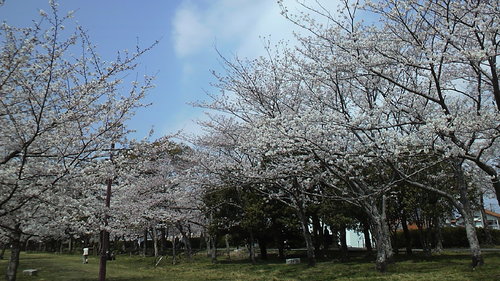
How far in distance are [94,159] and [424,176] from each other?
12927 millimetres

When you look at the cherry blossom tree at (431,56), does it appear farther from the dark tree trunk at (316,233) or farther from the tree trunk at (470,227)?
the dark tree trunk at (316,233)

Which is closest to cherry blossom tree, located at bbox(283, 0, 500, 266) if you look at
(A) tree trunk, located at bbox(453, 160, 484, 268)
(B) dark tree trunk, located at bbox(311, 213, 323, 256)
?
(A) tree trunk, located at bbox(453, 160, 484, 268)

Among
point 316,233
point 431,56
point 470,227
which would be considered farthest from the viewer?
point 316,233

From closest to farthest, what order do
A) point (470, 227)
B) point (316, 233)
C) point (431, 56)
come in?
point (431, 56), point (470, 227), point (316, 233)

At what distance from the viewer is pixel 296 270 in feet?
45.6

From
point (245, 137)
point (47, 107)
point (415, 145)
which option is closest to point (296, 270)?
point (245, 137)

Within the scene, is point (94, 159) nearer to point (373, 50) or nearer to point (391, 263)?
point (373, 50)

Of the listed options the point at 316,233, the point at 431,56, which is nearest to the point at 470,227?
the point at 431,56

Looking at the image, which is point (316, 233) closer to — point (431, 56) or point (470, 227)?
point (470, 227)

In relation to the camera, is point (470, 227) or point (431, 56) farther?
point (470, 227)

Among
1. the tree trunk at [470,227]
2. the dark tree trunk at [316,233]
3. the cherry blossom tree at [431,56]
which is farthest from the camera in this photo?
the dark tree trunk at [316,233]

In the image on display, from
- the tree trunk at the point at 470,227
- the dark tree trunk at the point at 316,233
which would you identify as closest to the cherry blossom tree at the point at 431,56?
the tree trunk at the point at 470,227

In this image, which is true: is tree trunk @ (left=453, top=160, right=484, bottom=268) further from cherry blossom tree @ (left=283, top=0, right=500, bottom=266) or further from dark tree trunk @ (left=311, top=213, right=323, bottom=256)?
dark tree trunk @ (left=311, top=213, right=323, bottom=256)

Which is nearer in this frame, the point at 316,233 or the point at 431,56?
the point at 431,56
